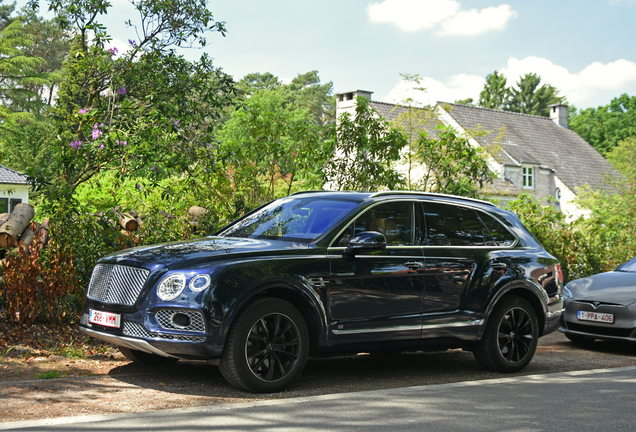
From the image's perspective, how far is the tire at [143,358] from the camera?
726cm

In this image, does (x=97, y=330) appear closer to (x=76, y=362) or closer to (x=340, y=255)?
(x=76, y=362)

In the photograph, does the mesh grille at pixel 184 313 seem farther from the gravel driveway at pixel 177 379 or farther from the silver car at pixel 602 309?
the silver car at pixel 602 309

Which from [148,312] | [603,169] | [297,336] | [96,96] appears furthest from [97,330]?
[603,169]

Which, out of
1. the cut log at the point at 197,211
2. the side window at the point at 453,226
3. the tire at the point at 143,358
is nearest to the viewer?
the tire at the point at 143,358

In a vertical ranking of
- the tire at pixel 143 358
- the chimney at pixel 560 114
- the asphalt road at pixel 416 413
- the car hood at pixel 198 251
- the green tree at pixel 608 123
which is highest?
the green tree at pixel 608 123

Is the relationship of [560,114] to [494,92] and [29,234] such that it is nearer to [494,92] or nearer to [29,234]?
[494,92]

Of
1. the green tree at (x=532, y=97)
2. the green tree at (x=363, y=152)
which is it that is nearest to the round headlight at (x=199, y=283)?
the green tree at (x=363, y=152)

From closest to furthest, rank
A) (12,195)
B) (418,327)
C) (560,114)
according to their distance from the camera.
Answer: (418,327)
(12,195)
(560,114)

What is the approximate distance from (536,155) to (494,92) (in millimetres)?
46325

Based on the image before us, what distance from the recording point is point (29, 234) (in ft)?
31.2

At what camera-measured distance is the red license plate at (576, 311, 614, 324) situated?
984 cm

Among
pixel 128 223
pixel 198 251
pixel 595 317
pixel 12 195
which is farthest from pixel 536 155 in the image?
pixel 198 251

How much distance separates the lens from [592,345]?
10.8 m

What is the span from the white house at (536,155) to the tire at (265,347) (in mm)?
37040
